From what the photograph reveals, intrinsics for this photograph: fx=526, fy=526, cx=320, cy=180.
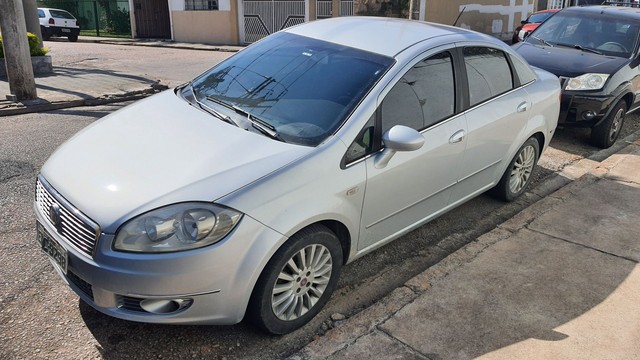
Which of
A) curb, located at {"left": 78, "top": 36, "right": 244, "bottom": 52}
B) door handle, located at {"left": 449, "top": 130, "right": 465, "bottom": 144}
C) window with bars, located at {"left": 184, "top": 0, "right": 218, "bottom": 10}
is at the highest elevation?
window with bars, located at {"left": 184, "top": 0, "right": 218, "bottom": 10}

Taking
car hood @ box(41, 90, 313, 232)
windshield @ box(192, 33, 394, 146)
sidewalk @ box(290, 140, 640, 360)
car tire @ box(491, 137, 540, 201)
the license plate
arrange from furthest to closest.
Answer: car tire @ box(491, 137, 540, 201), windshield @ box(192, 33, 394, 146), sidewalk @ box(290, 140, 640, 360), the license plate, car hood @ box(41, 90, 313, 232)

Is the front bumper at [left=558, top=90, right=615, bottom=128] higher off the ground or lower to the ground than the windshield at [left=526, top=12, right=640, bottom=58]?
lower

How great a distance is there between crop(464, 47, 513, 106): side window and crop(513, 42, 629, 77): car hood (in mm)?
2624

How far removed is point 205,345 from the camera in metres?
2.94

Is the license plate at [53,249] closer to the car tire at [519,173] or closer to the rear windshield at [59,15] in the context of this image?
the car tire at [519,173]

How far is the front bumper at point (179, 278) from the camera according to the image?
2.55 m

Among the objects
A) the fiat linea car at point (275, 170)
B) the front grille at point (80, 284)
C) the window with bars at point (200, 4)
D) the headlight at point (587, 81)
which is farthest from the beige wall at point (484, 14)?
the front grille at point (80, 284)

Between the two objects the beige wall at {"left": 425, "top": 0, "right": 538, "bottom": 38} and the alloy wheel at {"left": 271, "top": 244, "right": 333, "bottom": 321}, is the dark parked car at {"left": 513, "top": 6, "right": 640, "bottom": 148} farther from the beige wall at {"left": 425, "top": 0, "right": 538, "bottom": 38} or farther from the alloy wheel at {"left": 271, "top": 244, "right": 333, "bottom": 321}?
the beige wall at {"left": 425, "top": 0, "right": 538, "bottom": 38}

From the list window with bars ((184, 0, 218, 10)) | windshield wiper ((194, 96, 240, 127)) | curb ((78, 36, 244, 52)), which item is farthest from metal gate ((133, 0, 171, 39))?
windshield wiper ((194, 96, 240, 127))

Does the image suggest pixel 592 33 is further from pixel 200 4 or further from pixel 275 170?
pixel 200 4

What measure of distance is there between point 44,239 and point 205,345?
111 centimetres

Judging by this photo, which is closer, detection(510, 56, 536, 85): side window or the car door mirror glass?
the car door mirror glass

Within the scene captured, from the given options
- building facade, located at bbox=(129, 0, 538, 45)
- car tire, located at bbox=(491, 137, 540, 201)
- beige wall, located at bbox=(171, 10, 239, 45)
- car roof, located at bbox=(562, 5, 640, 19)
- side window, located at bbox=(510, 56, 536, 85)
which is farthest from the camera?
beige wall, located at bbox=(171, 10, 239, 45)

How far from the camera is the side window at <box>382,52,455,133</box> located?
11.3ft
